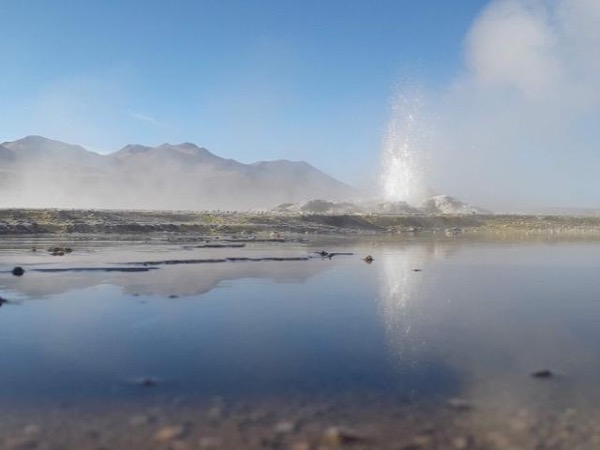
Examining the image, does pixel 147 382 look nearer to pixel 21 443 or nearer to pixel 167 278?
pixel 21 443

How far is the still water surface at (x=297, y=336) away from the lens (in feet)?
29.7

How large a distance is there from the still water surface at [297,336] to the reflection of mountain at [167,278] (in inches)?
3.8

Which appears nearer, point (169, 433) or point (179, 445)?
point (179, 445)

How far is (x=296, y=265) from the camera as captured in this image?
27984 mm

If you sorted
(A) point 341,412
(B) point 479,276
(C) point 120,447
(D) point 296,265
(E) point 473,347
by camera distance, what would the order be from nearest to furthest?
1. (C) point 120,447
2. (A) point 341,412
3. (E) point 473,347
4. (B) point 479,276
5. (D) point 296,265

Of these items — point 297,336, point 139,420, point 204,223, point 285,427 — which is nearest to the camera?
point 285,427

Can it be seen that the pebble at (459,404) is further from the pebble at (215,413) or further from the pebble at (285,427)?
the pebble at (215,413)

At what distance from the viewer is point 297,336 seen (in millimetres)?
12641

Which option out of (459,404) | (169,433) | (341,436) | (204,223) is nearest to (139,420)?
(169,433)

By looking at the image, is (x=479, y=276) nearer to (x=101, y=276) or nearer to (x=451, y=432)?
(x=101, y=276)

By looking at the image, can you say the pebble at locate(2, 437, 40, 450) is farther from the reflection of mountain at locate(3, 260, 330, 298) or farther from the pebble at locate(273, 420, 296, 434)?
the reflection of mountain at locate(3, 260, 330, 298)

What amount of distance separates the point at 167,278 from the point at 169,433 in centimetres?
1519

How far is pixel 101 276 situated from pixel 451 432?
17.9 metres

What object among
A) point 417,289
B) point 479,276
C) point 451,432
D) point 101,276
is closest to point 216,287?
point 101,276
